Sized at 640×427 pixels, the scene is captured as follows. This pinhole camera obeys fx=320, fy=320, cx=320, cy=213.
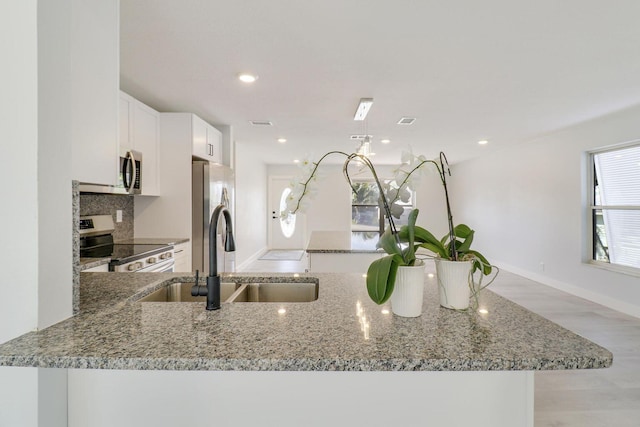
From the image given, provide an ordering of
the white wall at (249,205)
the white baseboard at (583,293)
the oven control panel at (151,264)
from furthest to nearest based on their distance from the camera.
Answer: the white wall at (249,205), the white baseboard at (583,293), the oven control panel at (151,264)

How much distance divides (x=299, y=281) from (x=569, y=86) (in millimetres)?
3054

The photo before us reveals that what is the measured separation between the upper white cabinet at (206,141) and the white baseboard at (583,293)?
5.22 meters

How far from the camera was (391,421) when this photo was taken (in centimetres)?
97

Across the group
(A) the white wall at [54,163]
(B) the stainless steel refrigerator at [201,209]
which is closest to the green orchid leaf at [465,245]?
(A) the white wall at [54,163]

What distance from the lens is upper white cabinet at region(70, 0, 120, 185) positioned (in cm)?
105

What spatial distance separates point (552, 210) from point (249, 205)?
5273 millimetres

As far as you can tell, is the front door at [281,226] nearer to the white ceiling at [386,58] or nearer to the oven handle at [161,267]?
the white ceiling at [386,58]

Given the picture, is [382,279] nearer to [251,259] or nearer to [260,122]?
[260,122]

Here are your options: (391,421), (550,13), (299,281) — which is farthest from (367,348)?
(550,13)

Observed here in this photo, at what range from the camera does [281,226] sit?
8570mm

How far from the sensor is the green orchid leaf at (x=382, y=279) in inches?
36.4

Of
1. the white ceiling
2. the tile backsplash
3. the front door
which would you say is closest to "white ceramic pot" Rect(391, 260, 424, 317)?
the white ceiling

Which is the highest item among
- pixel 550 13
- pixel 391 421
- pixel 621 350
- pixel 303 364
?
pixel 550 13

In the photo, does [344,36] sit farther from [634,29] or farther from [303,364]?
[303,364]
